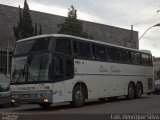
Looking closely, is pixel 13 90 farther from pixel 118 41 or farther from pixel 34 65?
pixel 118 41

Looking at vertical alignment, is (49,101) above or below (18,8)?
below

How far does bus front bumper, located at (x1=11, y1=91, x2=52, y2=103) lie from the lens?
2006cm

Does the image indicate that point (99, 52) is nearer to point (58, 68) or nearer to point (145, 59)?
point (58, 68)

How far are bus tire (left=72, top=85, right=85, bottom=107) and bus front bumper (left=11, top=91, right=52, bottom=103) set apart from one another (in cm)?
214

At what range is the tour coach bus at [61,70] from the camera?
2031cm

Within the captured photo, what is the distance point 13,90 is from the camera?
832 inches

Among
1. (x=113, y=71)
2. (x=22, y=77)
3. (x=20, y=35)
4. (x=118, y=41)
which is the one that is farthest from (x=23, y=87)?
(x=118, y=41)

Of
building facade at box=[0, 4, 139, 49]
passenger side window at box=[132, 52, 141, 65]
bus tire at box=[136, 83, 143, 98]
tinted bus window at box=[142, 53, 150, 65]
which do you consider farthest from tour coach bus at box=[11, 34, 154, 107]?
building facade at box=[0, 4, 139, 49]

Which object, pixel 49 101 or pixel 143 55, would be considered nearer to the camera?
pixel 49 101

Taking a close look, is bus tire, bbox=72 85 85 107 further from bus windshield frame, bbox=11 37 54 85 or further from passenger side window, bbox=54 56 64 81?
bus windshield frame, bbox=11 37 54 85

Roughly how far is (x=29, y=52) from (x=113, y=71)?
711cm

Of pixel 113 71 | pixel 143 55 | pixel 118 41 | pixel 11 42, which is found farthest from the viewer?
pixel 118 41

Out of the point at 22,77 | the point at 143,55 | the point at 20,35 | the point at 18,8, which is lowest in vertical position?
the point at 22,77

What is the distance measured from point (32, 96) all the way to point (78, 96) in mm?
2847
